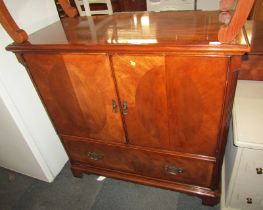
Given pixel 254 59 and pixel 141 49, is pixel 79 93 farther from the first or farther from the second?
pixel 254 59

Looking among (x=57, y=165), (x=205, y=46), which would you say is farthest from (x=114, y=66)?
(x=57, y=165)

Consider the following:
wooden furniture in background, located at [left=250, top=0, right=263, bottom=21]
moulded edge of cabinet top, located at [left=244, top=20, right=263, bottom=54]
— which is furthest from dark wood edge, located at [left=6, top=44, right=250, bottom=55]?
wooden furniture in background, located at [left=250, top=0, right=263, bottom=21]

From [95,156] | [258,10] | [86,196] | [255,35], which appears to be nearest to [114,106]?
[95,156]

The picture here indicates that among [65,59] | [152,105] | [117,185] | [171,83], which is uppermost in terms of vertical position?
[65,59]

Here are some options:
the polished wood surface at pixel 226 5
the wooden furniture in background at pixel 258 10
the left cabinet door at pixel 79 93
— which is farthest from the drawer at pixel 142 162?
the wooden furniture in background at pixel 258 10

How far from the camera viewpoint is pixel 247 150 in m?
0.98

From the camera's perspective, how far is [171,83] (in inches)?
36.2

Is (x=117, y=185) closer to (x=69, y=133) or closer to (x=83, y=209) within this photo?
(x=83, y=209)

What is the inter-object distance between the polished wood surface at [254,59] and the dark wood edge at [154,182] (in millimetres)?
742

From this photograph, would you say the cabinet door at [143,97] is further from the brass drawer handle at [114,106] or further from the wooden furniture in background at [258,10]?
the wooden furniture in background at [258,10]

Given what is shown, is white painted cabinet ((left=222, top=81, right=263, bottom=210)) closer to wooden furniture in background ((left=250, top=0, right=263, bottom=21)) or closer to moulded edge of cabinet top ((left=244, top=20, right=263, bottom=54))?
moulded edge of cabinet top ((left=244, top=20, right=263, bottom=54))

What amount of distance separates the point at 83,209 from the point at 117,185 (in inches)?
11.4

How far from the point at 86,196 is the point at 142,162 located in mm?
553

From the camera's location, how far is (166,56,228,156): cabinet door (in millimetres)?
835
